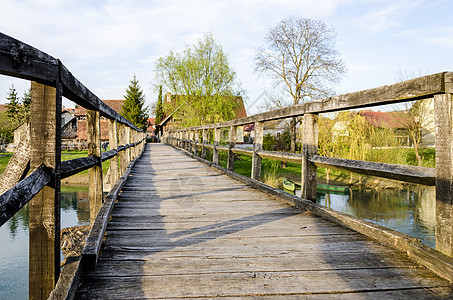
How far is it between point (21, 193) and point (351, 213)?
11808mm

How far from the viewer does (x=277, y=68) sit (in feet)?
68.3

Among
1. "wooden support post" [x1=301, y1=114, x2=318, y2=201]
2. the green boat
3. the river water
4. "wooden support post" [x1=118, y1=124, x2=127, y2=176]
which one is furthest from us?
the green boat

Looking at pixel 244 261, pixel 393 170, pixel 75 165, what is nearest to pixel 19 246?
pixel 75 165

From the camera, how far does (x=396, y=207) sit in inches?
483

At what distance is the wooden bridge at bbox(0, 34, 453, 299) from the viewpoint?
4.48 feet

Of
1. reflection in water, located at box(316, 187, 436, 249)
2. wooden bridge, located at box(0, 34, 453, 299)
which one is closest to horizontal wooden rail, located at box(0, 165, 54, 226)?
wooden bridge, located at box(0, 34, 453, 299)

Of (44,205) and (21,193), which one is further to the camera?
(44,205)

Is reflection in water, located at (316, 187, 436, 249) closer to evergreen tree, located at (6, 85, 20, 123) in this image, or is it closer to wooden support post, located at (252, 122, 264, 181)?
wooden support post, located at (252, 122, 264, 181)

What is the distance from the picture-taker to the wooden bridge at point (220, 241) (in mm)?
1364

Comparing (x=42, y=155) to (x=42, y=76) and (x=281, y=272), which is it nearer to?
(x=42, y=76)

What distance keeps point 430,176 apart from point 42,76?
202 cm

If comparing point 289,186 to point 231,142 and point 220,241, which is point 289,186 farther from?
point 220,241

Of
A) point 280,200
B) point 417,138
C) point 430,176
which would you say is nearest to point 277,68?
point 417,138

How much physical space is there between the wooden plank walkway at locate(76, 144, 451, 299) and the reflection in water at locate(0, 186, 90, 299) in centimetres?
721
